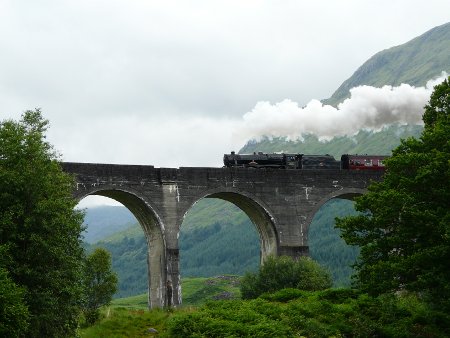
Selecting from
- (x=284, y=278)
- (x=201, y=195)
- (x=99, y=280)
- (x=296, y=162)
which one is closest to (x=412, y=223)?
(x=284, y=278)

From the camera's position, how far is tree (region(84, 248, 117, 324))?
44719 millimetres

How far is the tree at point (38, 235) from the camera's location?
27.6 m

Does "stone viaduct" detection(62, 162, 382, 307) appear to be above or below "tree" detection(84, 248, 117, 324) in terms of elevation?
above

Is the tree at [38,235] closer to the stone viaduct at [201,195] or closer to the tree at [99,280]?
the stone viaduct at [201,195]

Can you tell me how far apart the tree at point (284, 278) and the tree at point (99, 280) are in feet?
32.9

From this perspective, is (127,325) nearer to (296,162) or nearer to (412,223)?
(412,223)

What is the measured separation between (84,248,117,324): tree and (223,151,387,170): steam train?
12.7 m

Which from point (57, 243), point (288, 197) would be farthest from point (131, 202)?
point (57, 243)

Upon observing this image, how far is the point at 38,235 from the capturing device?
91.9 feet

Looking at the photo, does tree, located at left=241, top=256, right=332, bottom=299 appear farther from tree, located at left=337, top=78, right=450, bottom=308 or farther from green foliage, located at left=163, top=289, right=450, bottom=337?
tree, located at left=337, top=78, right=450, bottom=308

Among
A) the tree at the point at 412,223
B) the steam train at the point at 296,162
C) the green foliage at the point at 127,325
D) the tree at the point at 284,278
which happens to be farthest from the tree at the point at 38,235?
the steam train at the point at 296,162

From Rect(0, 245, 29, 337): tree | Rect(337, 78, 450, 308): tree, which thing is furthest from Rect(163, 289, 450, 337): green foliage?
Rect(0, 245, 29, 337): tree

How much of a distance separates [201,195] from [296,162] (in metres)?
10.1

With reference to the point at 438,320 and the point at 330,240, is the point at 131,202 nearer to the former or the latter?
the point at 438,320
